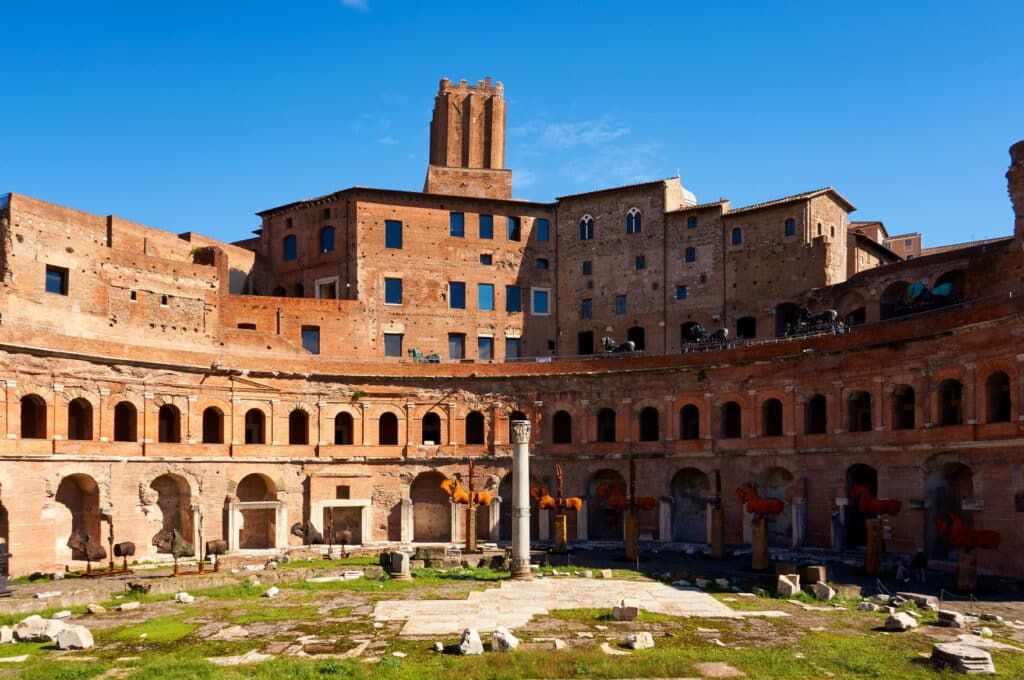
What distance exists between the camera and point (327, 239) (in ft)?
162

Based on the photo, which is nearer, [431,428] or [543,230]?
[431,428]

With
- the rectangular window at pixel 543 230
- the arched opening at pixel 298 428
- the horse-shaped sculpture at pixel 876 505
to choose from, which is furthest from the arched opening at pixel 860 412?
the arched opening at pixel 298 428

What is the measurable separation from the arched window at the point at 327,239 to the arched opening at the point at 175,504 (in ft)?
53.4

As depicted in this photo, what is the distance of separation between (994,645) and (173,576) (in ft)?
78.3

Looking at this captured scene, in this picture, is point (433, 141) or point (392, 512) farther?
point (433, 141)

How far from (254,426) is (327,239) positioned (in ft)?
39.8

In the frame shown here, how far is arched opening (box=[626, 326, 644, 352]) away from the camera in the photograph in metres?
49.1

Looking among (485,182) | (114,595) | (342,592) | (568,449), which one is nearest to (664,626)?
(342,592)

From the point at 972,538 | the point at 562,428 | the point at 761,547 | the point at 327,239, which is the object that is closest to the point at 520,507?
the point at 761,547

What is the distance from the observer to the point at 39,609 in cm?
2433

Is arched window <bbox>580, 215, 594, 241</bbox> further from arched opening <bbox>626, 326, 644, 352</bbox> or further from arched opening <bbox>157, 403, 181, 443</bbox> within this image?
arched opening <bbox>157, 403, 181, 443</bbox>

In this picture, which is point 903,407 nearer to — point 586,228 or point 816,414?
point 816,414

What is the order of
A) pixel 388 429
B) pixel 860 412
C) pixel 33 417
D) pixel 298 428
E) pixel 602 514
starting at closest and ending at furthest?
pixel 33 417 < pixel 860 412 < pixel 602 514 < pixel 298 428 < pixel 388 429

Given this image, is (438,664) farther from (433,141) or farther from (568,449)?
(433,141)
